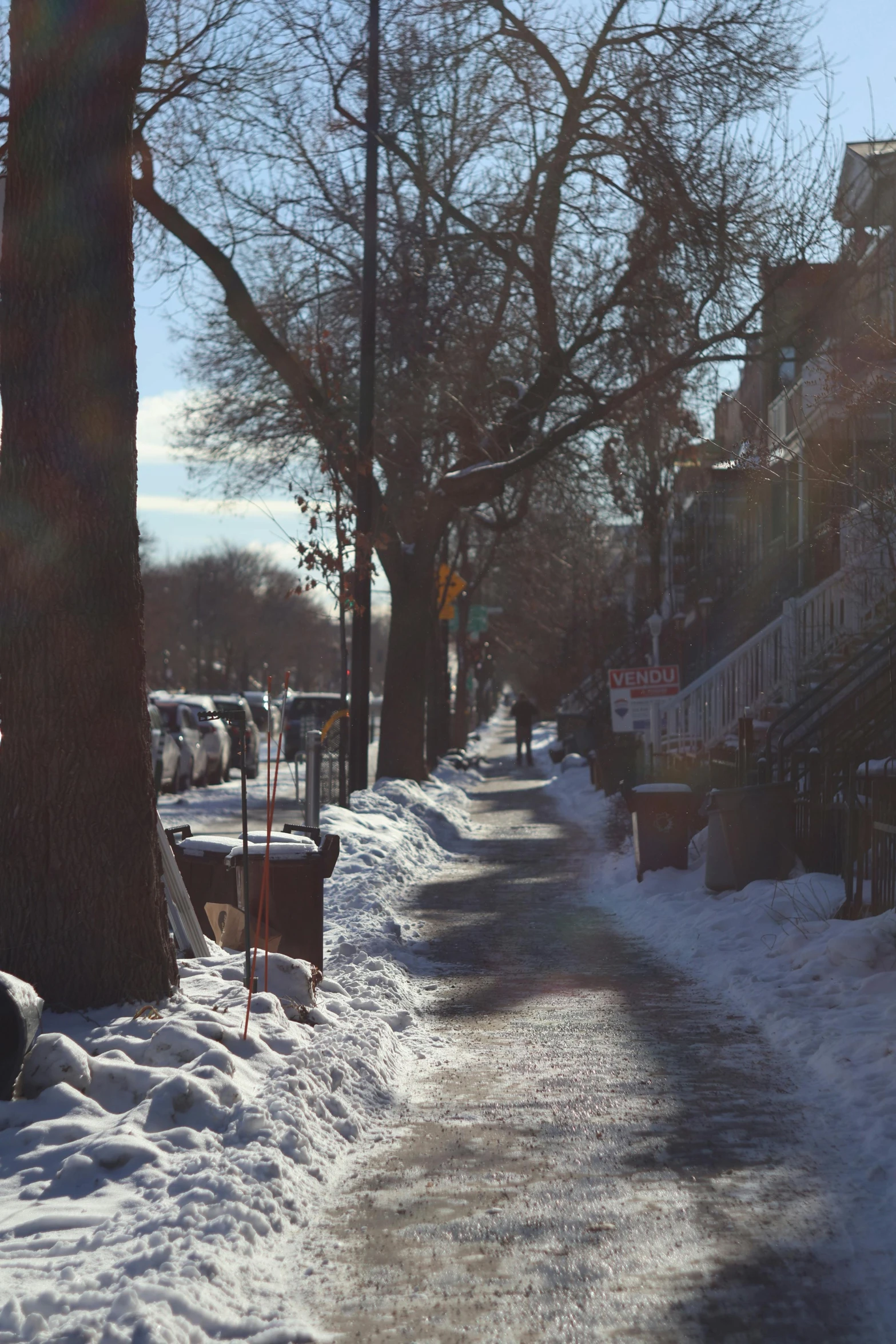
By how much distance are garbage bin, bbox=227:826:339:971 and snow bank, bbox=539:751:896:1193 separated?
2501 mm

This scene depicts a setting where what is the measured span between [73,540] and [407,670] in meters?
17.3

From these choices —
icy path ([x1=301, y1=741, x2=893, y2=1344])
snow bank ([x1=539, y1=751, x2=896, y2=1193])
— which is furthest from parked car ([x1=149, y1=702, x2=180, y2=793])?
icy path ([x1=301, y1=741, x2=893, y2=1344])

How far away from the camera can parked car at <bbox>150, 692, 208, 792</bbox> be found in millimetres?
28984

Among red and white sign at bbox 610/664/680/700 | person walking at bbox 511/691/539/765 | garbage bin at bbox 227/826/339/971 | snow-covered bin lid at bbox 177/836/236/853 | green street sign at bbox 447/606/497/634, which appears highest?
green street sign at bbox 447/606/497/634

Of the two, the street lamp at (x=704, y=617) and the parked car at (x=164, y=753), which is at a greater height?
the street lamp at (x=704, y=617)


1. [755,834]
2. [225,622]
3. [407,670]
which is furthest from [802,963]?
[225,622]

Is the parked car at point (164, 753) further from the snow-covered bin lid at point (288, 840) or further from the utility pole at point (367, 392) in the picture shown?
the snow-covered bin lid at point (288, 840)

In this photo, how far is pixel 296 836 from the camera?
8.70 metres

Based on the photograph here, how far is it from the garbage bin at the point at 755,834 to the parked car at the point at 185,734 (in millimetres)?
17764

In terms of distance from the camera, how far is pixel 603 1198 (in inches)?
199

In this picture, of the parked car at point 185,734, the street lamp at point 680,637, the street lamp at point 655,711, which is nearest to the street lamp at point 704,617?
the street lamp at point 680,637

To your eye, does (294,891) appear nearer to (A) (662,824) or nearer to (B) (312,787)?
(B) (312,787)

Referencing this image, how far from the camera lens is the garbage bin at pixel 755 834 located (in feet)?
39.4

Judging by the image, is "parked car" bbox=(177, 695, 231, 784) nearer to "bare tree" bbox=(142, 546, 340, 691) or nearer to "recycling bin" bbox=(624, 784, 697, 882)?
"recycling bin" bbox=(624, 784, 697, 882)
